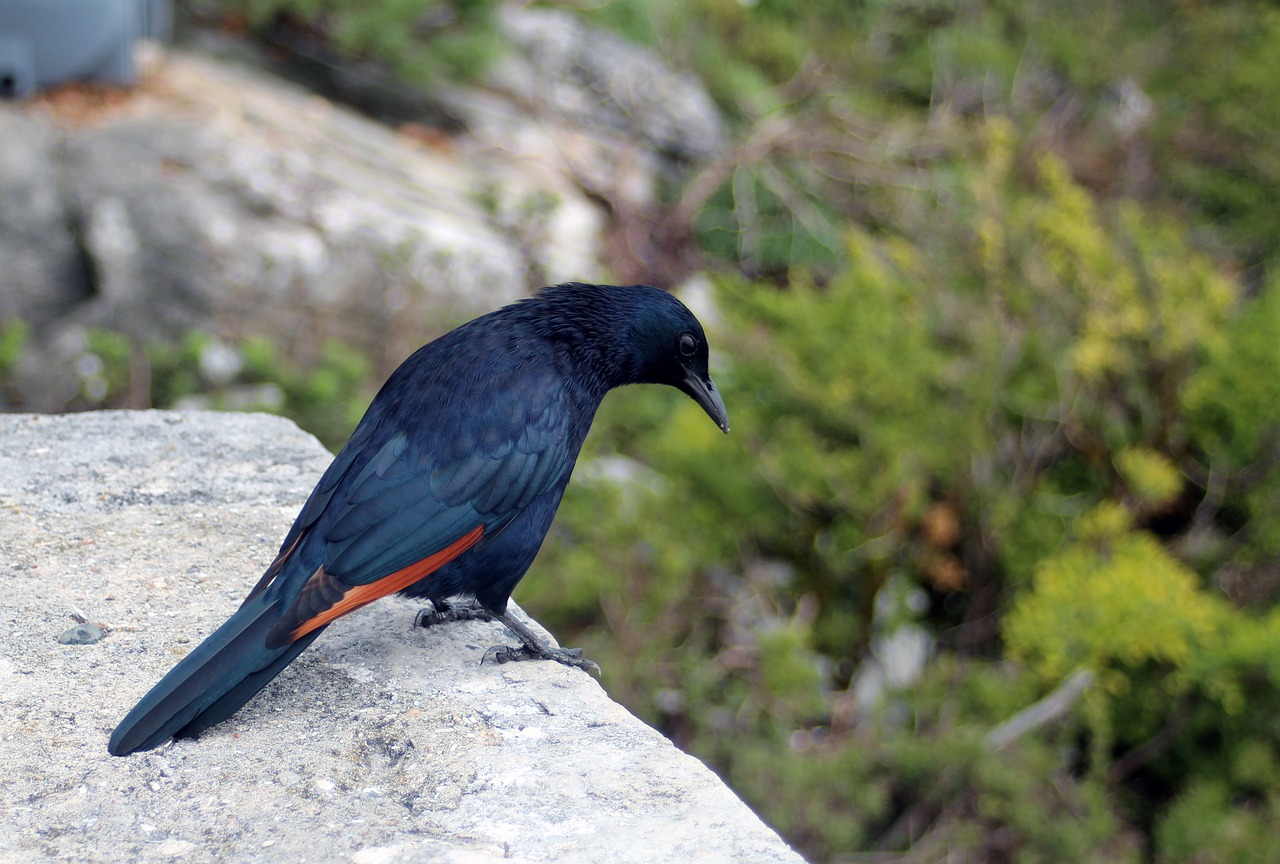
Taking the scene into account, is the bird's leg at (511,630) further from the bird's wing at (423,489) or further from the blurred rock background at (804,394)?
the blurred rock background at (804,394)

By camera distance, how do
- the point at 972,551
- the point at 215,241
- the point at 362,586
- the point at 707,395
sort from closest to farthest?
the point at 362,586 → the point at 707,395 → the point at 972,551 → the point at 215,241

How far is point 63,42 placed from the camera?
598 centimetres

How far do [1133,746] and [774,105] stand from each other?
489 cm

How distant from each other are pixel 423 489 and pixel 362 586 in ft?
0.76

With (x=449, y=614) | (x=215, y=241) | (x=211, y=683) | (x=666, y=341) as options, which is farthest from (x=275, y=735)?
(x=215, y=241)

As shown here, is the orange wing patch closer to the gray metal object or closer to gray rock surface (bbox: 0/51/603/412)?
gray rock surface (bbox: 0/51/603/412)

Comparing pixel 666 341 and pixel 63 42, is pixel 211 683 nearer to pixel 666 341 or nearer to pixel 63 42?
pixel 666 341

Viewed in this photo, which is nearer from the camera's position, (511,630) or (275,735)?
(275,735)

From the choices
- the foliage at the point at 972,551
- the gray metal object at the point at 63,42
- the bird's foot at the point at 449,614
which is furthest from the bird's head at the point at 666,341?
the gray metal object at the point at 63,42

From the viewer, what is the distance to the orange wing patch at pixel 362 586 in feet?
7.11

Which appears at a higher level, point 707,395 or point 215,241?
point 707,395

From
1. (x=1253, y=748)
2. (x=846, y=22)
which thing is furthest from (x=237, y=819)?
(x=846, y=22)

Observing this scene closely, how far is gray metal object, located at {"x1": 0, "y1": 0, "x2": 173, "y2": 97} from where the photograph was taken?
5.89 metres

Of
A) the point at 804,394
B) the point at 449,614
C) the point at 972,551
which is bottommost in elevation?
the point at 972,551
